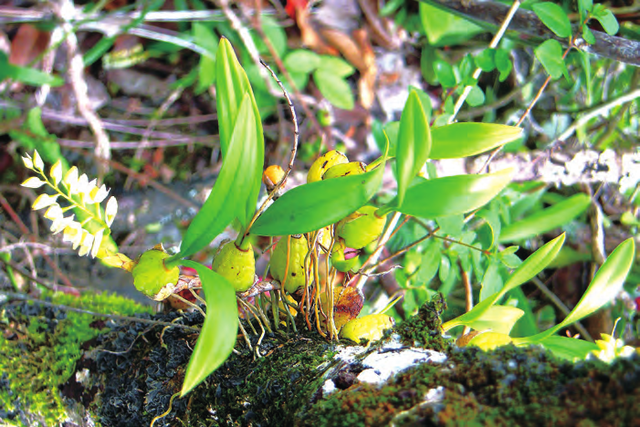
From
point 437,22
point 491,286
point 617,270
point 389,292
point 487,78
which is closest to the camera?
point 617,270

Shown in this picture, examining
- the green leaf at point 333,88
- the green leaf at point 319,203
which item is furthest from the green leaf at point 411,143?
the green leaf at point 333,88

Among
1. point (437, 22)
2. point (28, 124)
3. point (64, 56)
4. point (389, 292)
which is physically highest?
point (437, 22)

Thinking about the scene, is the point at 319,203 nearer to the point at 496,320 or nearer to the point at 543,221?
the point at 496,320

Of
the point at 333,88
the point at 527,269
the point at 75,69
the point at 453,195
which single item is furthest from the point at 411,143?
the point at 75,69

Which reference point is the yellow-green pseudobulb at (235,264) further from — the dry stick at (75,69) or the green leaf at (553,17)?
the dry stick at (75,69)

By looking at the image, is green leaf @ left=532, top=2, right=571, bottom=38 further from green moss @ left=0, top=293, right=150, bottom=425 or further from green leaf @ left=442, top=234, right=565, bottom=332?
green moss @ left=0, top=293, right=150, bottom=425

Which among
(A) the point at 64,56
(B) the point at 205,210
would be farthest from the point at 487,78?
(A) the point at 64,56

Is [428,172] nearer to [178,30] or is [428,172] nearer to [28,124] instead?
[28,124]

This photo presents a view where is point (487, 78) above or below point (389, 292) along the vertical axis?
above
